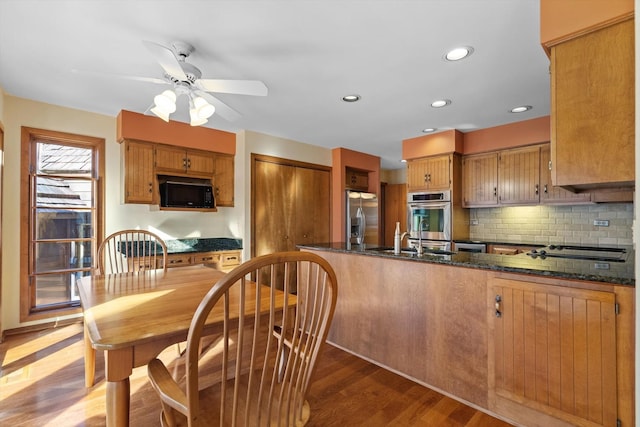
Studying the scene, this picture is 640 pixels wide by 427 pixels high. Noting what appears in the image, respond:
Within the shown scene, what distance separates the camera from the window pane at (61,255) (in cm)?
318

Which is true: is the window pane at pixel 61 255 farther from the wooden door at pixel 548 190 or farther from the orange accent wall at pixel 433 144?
the wooden door at pixel 548 190

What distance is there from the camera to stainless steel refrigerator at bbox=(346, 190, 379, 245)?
5.36 meters

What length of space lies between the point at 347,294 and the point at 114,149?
3105 mm

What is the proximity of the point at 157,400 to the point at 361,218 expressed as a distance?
13.5ft

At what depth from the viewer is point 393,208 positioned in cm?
698

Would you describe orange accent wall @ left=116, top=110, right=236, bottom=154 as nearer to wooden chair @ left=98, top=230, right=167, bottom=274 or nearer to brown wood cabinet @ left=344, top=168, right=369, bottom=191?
wooden chair @ left=98, top=230, right=167, bottom=274

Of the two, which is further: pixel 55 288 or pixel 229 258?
pixel 229 258

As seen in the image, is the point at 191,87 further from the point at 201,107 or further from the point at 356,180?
the point at 356,180

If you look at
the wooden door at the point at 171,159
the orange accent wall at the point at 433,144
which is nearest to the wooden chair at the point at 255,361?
the wooden door at the point at 171,159

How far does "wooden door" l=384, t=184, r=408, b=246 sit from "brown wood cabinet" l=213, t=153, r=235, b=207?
12.7ft

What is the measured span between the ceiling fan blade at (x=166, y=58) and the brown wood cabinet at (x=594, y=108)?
2062 mm

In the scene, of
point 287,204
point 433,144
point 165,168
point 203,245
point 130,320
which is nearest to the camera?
point 130,320

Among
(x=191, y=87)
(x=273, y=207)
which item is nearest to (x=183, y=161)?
(x=273, y=207)

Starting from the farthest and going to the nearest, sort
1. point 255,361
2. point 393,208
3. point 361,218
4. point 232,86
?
1. point 393,208
2. point 361,218
3. point 232,86
4. point 255,361
